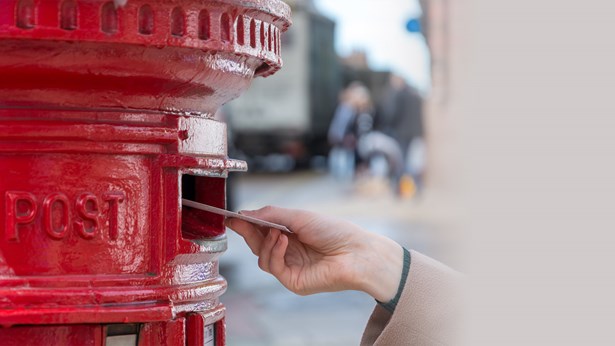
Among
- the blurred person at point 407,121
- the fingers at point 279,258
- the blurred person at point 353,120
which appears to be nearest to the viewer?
the fingers at point 279,258

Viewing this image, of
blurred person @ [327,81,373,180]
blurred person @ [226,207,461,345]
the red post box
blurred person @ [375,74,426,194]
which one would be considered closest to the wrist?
blurred person @ [226,207,461,345]

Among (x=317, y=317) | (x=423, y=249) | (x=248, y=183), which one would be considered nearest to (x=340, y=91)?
(x=248, y=183)

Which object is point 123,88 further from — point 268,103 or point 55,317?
point 268,103

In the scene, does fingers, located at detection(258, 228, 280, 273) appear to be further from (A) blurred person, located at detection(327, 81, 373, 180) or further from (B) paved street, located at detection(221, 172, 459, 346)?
(A) blurred person, located at detection(327, 81, 373, 180)

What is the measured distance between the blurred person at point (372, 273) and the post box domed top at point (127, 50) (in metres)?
0.41

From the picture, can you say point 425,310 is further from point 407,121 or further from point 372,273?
point 407,121

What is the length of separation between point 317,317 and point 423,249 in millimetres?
3062

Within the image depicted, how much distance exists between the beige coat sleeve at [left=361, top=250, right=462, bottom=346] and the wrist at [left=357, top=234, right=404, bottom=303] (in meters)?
0.02

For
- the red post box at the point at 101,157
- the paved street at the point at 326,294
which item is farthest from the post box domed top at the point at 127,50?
the paved street at the point at 326,294

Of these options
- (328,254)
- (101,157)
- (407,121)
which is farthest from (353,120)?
(101,157)

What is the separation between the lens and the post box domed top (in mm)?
1467

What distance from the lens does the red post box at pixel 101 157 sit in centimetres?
151

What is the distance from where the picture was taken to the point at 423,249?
921 centimetres

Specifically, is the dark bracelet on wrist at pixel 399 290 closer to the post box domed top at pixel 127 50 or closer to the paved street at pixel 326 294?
the post box domed top at pixel 127 50
